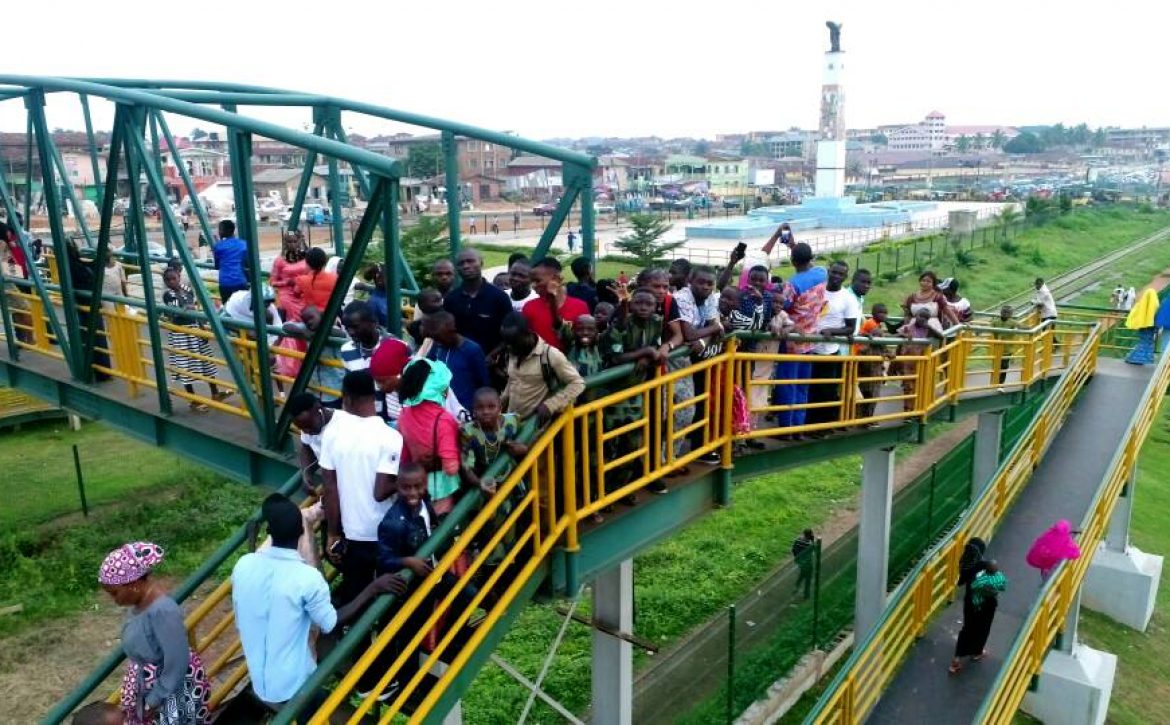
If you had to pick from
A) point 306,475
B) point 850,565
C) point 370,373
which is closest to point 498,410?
point 370,373

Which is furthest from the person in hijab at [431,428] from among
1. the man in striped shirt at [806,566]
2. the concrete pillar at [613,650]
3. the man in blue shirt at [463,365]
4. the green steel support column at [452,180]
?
the man in striped shirt at [806,566]

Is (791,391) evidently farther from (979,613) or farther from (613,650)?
(979,613)

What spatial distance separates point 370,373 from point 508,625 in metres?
1.72

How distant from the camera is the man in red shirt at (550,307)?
5957 millimetres

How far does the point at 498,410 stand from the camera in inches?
192

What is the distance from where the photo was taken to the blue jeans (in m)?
8.12

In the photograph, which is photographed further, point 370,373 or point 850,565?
point 850,565

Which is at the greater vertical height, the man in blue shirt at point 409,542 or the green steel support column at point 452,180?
the green steel support column at point 452,180

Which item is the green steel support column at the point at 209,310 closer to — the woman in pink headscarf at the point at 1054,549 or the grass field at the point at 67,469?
the woman in pink headscarf at the point at 1054,549

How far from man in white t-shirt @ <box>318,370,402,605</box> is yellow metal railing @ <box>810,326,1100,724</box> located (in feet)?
14.4

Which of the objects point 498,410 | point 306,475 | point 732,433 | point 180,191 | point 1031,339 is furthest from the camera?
point 180,191

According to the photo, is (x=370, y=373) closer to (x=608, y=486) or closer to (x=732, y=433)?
(x=608, y=486)

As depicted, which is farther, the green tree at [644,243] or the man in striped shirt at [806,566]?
the green tree at [644,243]

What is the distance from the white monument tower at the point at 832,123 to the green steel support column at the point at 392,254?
6234 cm
